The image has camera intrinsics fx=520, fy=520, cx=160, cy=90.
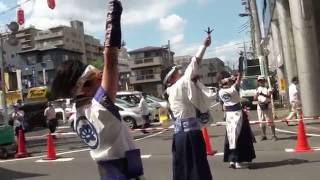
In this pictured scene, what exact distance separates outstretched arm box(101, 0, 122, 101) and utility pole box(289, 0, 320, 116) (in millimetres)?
15782

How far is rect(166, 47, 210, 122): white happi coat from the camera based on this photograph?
21.5 feet

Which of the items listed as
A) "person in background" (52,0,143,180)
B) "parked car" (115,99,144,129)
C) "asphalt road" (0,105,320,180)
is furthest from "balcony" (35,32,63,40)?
"person in background" (52,0,143,180)

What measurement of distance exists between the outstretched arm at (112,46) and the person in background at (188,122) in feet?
11.0

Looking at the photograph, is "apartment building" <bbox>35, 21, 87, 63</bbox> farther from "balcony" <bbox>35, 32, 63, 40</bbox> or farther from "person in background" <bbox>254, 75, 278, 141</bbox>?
"person in background" <bbox>254, 75, 278, 141</bbox>

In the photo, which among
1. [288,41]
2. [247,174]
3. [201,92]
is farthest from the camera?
[288,41]

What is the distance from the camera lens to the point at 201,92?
6586 mm

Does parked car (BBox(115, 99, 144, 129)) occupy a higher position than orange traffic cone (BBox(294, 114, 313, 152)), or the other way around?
parked car (BBox(115, 99, 144, 129))

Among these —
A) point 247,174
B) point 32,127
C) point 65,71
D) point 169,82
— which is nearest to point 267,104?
point 247,174

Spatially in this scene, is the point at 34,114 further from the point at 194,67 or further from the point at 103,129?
the point at 103,129

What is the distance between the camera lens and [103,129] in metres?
3.20

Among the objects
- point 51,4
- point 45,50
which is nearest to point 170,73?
point 51,4

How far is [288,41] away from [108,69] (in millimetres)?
22257

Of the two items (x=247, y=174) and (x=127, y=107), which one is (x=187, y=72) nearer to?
(x=247, y=174)

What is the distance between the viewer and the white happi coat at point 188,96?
21.5 ft
